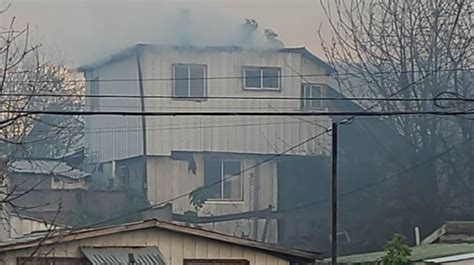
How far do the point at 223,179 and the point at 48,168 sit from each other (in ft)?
18.3

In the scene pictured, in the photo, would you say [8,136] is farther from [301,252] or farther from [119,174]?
[119,174]

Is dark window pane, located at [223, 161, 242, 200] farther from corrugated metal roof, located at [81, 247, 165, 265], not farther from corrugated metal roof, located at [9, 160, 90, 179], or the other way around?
corrugated metal roof, located at [81, 247, 165, 265]

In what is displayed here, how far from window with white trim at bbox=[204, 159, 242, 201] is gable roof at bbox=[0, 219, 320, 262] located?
37.9 ft

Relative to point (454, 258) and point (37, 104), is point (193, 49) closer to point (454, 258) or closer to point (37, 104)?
point (37, 104)

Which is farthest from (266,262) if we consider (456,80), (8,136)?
(456,80)

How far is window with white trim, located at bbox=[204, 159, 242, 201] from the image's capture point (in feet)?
99.3

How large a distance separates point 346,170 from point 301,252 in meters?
11.2

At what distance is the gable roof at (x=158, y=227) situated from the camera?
16.7m

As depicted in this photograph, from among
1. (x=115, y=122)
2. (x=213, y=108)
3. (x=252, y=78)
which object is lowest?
(x=115, y=122)

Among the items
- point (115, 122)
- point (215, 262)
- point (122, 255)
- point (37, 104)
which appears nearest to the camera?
point (122, 255)

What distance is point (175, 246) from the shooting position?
18.0 m

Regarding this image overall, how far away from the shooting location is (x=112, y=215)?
27.6 meters

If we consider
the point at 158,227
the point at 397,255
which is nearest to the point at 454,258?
the point at 397,255

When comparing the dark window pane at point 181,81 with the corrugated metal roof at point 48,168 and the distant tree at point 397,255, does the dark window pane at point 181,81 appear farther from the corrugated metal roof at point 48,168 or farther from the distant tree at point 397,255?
the distant tree at point 397,255
